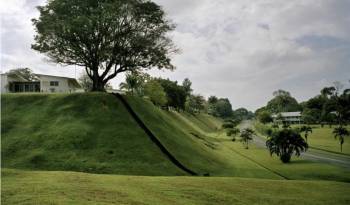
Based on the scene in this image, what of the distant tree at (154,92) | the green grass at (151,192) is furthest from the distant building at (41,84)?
the green grass at (151,192)

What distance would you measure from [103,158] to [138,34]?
87.9 feet


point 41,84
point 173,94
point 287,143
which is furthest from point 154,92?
point 287,143

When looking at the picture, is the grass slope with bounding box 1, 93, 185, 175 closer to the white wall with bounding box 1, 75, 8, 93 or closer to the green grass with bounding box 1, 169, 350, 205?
the green grass with bounding box 1, 169, 350, 205

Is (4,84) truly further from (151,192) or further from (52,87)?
(151,192)

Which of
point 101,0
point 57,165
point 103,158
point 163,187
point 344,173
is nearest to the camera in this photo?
point 163,187

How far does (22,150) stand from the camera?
41781 mm

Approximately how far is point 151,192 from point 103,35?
4073cm

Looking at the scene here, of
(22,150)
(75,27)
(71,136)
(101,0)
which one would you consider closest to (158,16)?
(101,0)

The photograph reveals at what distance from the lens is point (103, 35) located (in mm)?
58281

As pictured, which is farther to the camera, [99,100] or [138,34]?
[138,34]

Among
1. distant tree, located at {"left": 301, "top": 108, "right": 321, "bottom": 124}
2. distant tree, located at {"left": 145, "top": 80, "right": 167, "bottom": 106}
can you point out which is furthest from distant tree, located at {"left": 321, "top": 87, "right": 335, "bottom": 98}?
distant tree, located at {"left": 145, "top": 80, "right": 167, "bottom": 106}

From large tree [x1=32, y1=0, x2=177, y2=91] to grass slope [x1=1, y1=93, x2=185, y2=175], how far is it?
6856 millimetres

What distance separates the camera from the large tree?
2203 inches

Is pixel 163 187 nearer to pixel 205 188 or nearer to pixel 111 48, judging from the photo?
pixel 205 188
